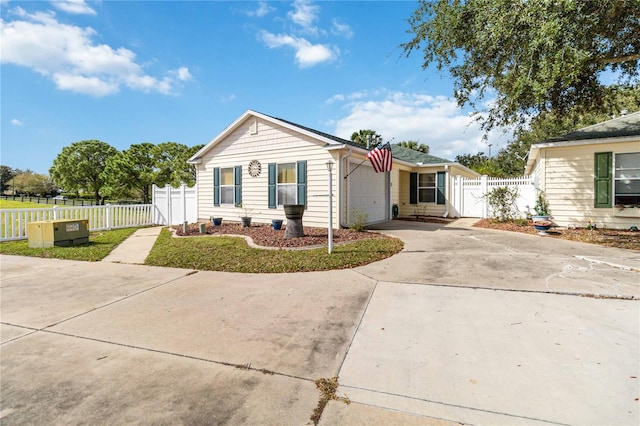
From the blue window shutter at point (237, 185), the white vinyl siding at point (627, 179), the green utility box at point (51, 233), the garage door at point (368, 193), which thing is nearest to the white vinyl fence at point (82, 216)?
the green utility box at point (51, 233)

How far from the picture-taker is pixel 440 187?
14961mm

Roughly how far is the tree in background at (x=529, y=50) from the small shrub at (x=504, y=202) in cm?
304

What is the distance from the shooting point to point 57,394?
2080 mm

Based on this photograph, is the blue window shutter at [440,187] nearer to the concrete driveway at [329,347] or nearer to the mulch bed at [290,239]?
the mulch bed at [290,239]

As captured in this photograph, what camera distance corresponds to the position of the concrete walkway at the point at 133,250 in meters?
6.68

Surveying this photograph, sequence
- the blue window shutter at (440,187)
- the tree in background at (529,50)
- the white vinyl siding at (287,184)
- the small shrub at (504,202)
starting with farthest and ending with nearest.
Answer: the blue window shutter at (440,187)
the small shrub at (504,202)
the white vinyl siding at (287,184)
the tree in background at (529,50)

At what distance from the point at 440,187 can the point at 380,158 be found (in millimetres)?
8247

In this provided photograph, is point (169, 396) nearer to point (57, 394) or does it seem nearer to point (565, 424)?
point (57, 394)

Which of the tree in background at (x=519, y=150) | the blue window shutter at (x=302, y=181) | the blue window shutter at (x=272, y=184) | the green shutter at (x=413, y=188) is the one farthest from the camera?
the tree in background at (x=519, y=150)

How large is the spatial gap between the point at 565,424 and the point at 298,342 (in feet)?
6.43

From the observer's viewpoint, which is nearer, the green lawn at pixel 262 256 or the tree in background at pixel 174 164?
the green lawn at pixel 262 256

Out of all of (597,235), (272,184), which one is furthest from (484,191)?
(272,184)

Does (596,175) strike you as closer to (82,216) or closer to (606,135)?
(606,135)

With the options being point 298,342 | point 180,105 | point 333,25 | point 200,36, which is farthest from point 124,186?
point 298,342
